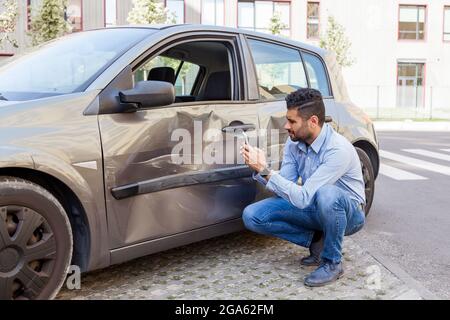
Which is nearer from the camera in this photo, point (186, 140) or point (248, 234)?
point (186, 140)

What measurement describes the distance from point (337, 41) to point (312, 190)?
25.6m

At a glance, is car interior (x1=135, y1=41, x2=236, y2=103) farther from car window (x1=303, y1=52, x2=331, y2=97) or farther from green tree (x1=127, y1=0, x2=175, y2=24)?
green tree (x1=127, y1=0, x2=175, y2=24)

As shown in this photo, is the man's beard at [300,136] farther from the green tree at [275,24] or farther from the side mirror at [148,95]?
the green tree at [275,24]

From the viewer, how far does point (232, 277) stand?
11.5ft

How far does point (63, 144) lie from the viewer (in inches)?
106

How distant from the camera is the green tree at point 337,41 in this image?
27.6 metres

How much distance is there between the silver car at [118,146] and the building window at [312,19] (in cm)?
2764

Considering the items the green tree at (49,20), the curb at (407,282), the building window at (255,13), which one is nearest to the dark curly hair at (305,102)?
the curb at (407,282)

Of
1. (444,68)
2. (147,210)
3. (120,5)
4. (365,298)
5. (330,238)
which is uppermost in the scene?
(120,5)

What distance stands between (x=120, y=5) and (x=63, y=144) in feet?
85.8

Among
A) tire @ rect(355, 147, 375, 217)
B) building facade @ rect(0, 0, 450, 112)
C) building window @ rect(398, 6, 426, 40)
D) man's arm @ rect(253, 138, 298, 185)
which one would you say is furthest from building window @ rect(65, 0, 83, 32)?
man's arm @ rect(253, 138, 298, 185)

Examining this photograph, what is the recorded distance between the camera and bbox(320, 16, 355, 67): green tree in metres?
27.6
